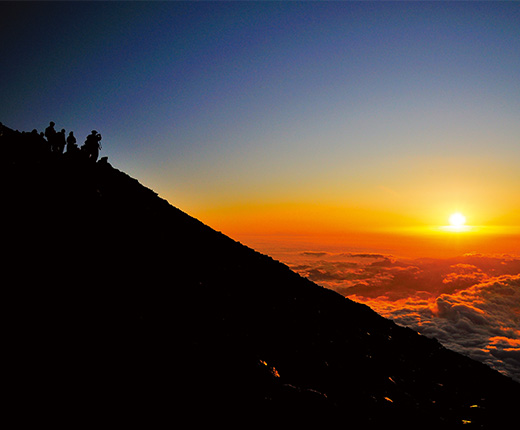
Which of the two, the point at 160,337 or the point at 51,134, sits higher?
the point at 51,134

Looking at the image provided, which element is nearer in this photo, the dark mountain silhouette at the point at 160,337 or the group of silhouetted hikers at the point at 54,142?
the dark mountain silhouette at the point at 160,337

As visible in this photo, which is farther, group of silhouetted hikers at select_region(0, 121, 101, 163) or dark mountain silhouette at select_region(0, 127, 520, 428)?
group of silhouetted hikers at select_region(0, 121, 101, 163)

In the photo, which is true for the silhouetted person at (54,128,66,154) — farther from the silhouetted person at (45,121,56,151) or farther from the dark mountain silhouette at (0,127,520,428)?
the dark mountain silhouette at (0,127,520,428)

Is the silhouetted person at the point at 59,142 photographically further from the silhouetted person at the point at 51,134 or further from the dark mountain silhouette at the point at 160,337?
the dark mountain silhouette at the point at 160,337

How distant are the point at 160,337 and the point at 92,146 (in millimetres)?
20256

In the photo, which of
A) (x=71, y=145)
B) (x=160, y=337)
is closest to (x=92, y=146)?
(x=71, y=145)

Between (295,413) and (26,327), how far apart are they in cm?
812

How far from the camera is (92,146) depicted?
22.9 m

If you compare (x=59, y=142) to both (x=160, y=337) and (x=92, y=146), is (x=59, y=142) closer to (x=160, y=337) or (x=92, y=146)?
(x=92, y=146)

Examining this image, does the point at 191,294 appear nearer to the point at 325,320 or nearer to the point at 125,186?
the point at 325,320

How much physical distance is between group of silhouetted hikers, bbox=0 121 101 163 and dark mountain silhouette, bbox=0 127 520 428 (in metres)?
0.45

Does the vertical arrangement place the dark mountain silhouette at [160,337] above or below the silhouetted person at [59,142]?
below

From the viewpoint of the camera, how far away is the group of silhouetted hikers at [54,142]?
20.0m

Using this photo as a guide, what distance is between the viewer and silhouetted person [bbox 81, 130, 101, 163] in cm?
2242
